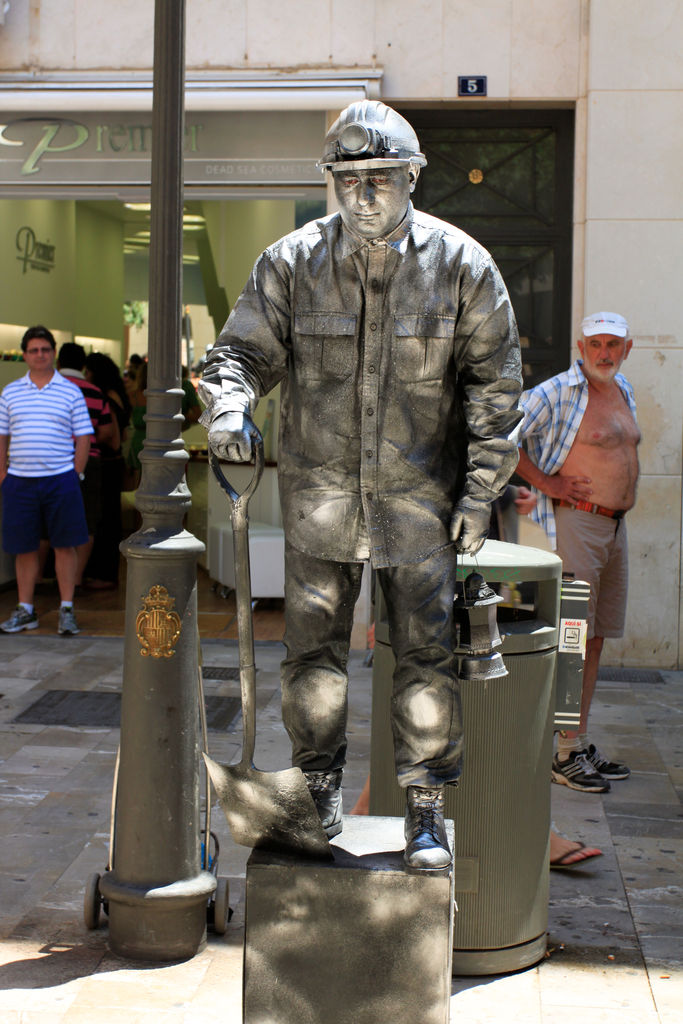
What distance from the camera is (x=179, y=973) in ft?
13.4

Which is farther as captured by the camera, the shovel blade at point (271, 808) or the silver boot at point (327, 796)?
the silver boot at point (327, 796)

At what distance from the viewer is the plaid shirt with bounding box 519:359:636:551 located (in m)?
5.94

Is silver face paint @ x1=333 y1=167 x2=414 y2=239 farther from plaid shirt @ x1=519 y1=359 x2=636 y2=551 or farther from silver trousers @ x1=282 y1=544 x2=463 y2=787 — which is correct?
plaid shirt @ x1=519 y1=359 x2=636 y2=551

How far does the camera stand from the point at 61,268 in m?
14.0

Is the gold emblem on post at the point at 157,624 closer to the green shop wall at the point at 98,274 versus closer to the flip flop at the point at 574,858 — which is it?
the flip flop at the point at 574,858

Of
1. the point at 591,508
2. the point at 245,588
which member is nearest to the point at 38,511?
the point at 591,508

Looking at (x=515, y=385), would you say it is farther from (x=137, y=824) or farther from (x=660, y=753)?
(x=660, y=753)

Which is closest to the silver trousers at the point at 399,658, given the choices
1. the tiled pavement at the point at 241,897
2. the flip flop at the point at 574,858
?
the tiled pavement at the point at 241,897

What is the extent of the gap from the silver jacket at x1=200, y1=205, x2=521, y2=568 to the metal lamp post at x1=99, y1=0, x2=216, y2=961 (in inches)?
33.7

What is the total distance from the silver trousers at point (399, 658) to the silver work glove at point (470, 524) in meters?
0.06

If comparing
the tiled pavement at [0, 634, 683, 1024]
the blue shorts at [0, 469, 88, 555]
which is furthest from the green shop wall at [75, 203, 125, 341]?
the tiled pavement at [0, 634, 683, 1024]

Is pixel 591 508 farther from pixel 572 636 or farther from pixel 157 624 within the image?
pixel 157 624

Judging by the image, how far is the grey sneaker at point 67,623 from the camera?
8938 mm

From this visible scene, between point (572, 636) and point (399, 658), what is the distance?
1.25 meters
